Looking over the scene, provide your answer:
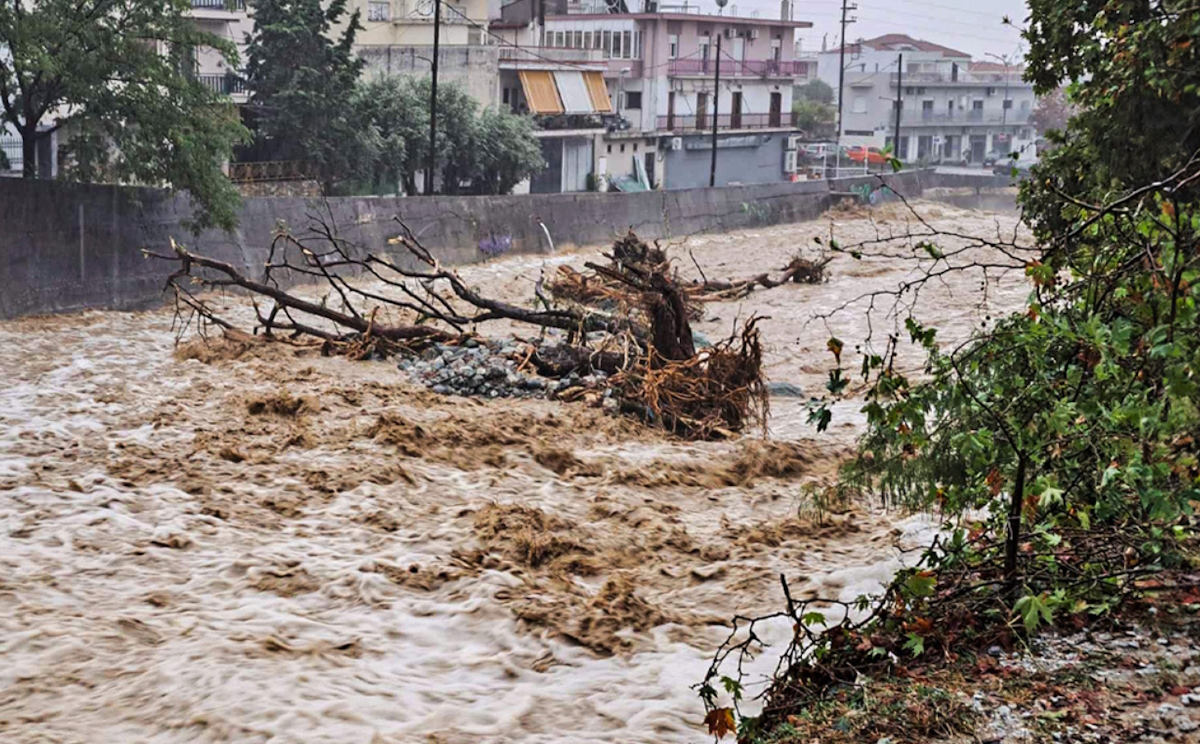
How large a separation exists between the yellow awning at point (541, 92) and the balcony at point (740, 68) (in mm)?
8783

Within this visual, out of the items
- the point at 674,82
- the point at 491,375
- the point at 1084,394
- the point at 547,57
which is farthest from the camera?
the point at 674,82

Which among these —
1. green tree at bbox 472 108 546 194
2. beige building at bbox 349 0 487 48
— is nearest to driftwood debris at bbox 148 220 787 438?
green tree at bbox 472 108 546 194

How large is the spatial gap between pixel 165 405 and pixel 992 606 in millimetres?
10857

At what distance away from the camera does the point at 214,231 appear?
81.3 feet

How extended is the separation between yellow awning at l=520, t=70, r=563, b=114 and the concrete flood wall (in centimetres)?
1273

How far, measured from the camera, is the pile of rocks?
16.0m

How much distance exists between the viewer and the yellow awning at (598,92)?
178 feet

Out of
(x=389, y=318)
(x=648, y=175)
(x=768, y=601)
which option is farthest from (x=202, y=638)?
(x=648, y=175)

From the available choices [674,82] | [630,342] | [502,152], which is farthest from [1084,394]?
[674,82]

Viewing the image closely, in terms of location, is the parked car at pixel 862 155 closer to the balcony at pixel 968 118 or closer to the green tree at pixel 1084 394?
the balcony at pixel 968 118

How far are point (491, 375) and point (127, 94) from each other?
885 centimetres

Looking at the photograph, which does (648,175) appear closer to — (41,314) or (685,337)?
(41,314)

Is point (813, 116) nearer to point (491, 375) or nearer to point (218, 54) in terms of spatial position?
point (218, 54)

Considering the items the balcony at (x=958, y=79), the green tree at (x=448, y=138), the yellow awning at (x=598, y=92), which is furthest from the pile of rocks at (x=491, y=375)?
the balcony at (x=958, y=79)
